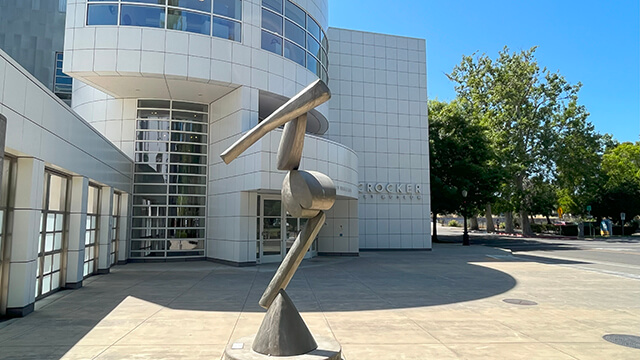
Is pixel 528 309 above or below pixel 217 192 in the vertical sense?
below

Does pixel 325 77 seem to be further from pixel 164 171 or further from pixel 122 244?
pixel 122 244

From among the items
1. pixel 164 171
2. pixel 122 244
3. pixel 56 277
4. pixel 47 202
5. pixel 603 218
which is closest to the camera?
pixel 47 202

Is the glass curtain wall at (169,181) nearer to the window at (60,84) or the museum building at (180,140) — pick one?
the museum building at (180,140)

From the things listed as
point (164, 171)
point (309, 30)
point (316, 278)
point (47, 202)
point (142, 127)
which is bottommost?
point (316, 278)

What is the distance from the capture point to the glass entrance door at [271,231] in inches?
720

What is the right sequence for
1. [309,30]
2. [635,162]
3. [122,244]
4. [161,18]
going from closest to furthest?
[161,18]
[122,244]
[309,30]
[635,162]

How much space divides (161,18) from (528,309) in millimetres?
16407

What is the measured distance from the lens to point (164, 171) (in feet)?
63.5

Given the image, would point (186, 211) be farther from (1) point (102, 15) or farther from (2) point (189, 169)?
(1) point (102, 15)

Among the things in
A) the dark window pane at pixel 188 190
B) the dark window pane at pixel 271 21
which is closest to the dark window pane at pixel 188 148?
the dark window pane at pixel 188 190

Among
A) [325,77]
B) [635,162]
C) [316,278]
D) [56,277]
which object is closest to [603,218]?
[635,162]

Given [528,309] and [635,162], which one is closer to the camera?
[528,309]

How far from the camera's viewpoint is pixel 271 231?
1867cm

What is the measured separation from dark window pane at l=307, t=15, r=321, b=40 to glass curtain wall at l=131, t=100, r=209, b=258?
6.83 meters
